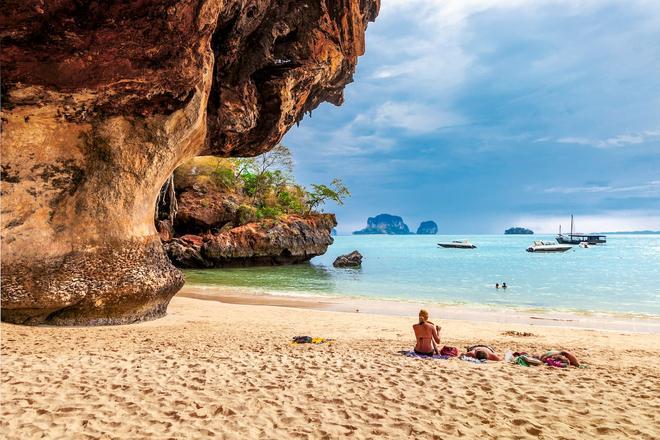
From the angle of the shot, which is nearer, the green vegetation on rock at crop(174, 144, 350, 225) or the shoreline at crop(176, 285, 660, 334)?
the shoreline at crop(176, 285, 660, 334)

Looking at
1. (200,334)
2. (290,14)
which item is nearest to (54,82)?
(200,334)

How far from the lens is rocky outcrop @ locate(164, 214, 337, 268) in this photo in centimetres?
3528

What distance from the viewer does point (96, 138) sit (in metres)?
9.55

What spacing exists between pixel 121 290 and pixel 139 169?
293 centimetres

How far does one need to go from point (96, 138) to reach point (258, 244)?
28271mm

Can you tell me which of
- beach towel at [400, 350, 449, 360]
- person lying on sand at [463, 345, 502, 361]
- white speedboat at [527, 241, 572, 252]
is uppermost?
white speedboat at [527, 241, 572, 252]

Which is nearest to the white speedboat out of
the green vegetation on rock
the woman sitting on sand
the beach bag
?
the green vegetation on rock

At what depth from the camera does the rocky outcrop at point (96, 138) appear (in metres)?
7.97

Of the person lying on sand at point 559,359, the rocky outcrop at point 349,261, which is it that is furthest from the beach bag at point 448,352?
the rocky outcrop at point 349,261

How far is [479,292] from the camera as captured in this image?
23.6 metres

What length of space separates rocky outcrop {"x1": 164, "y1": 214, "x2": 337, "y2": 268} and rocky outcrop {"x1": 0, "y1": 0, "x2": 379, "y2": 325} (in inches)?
974

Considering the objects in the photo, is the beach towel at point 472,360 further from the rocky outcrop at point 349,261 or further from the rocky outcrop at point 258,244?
the rocky outcrop at point 349,261

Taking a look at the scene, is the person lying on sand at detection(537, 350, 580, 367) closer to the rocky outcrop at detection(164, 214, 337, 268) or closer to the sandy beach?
the sandy beach

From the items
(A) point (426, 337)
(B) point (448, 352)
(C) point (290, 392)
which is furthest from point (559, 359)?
(C) point (290, 392)
